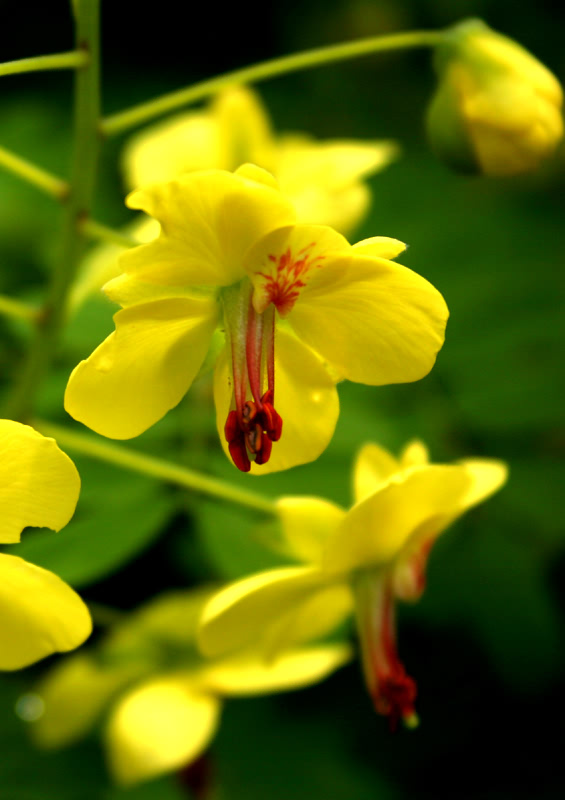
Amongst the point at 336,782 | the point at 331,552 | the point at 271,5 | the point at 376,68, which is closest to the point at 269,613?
the point at 331,552

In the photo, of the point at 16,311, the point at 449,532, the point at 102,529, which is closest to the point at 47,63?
the point at 16,311

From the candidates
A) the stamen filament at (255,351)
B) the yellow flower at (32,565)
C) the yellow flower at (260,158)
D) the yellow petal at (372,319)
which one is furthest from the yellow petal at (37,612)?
the yellow flower at (260,158)

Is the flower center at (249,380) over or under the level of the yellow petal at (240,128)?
over

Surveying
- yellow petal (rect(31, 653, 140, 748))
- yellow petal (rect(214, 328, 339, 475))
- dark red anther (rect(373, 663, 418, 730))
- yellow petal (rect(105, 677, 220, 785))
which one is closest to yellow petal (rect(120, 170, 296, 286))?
yellow petal (rect(214, 328, 339, 475))

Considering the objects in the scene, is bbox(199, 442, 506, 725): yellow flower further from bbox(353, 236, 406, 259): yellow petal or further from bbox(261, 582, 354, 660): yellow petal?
bbox(353, 236, 406, 259): yellow petal

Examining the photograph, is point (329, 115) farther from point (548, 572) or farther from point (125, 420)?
point (125, 420)

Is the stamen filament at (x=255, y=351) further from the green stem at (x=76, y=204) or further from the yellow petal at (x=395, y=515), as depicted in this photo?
the green stem at (x=76, y=204)

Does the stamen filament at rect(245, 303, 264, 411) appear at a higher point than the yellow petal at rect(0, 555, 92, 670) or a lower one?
higher
